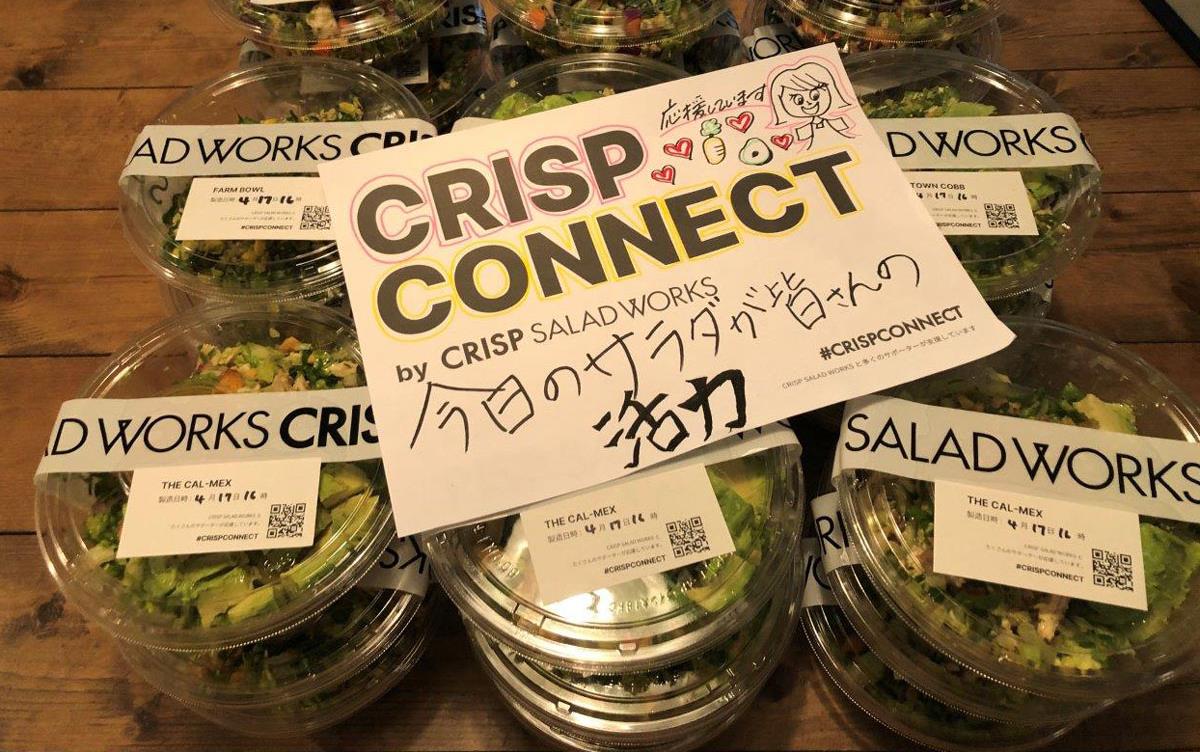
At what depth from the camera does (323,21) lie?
4.06ft

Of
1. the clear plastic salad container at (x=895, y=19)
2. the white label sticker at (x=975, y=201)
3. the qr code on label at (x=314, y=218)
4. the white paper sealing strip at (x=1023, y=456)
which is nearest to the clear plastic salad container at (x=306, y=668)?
the qr code on label at (x=314, y=218)

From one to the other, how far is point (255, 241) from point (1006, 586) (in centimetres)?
105

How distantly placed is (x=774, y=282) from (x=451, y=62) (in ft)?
2.72

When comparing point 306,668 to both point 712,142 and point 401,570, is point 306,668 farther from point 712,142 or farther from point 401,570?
point 712,142

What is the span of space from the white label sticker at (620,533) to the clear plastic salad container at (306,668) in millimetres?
268

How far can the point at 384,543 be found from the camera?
34.9 inches

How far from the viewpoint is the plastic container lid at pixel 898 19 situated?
1.25 metres

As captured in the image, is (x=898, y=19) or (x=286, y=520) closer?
(x=286, y=520)

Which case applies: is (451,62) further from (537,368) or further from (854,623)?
(854,623)

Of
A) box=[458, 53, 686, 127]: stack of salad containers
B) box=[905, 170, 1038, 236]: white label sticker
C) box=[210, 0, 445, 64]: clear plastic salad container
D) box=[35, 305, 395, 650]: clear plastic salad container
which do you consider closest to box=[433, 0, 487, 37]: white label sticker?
box=[210, 0, 445, 64]: clear plastic salad container

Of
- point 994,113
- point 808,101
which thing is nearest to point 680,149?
point 808,101

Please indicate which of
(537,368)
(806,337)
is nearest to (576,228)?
(537,368)

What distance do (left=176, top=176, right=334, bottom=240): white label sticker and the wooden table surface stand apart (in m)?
0.35

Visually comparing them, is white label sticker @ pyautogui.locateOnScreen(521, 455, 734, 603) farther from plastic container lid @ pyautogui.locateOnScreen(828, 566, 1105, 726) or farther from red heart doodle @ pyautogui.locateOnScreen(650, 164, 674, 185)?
red heart doodle @ pyautogui.locateOnScreen(650, 164, 674, 185)
